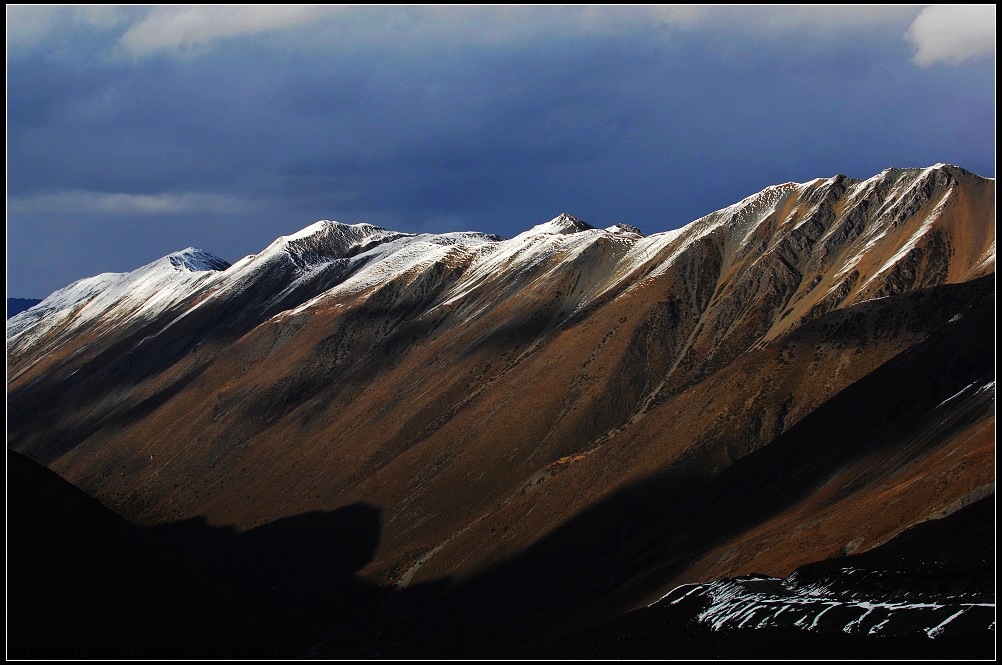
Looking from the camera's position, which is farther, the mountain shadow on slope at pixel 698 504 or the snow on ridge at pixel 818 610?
the mountain shadow on slope at pixel 698 504

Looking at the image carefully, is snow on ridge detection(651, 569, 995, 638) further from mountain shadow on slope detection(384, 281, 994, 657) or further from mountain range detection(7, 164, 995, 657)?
mountain shadow on slope detection(384, 281, 994, 657)

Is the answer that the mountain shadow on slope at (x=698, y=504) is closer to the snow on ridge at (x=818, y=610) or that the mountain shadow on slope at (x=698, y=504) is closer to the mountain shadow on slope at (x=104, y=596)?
the mountain shadow on slope at (x=104, y=596)

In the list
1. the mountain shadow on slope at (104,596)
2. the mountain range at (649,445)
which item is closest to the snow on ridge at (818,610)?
the mountain range at (649,445)

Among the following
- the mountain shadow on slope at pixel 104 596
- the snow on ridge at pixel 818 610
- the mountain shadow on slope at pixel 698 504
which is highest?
the mountain shadow on slope at pixel 104 596

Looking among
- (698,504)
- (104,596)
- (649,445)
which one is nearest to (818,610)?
(104,596)

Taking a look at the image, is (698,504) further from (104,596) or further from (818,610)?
(104,596)

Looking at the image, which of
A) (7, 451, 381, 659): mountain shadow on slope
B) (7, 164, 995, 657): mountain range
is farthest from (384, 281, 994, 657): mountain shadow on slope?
(7, 451, 381, 659): mountain shadow on slope

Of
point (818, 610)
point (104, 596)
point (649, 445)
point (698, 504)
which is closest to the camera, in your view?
point (818, 610)

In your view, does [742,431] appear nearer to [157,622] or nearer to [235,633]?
[235,633]

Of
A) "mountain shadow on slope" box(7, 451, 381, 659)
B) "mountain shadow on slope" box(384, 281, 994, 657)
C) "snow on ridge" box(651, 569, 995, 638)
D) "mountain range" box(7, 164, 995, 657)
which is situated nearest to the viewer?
"snow on ridge" box(651, 569, 995, 638)
